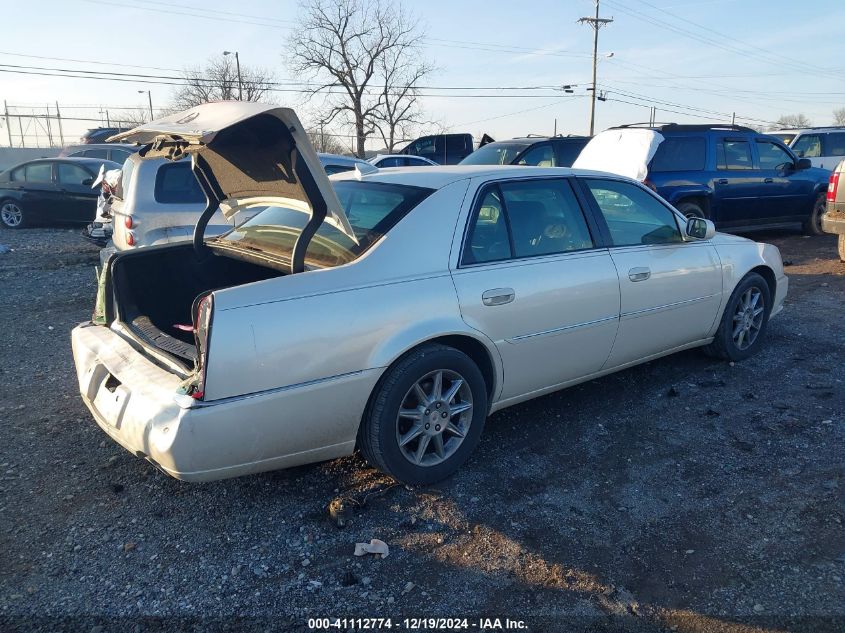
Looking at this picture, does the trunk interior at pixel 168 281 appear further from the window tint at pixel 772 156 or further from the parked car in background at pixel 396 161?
the parked car in background at pixel 396 161

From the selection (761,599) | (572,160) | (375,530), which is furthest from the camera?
(572,160)

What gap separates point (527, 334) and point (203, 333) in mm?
1759

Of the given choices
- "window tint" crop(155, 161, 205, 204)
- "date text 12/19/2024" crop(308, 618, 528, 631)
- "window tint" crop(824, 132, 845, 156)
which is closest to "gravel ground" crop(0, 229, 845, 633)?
"date text 12/19/2024" crop(308, 618, 528, 631)

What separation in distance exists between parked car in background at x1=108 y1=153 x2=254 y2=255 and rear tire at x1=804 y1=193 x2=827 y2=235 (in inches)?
374

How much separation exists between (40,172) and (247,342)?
13.1 m

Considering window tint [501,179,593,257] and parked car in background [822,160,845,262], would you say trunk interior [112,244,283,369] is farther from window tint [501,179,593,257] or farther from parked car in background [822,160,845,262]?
parked car in background [822,160,845,262]

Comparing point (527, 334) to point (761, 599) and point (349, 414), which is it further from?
point (761, 599)

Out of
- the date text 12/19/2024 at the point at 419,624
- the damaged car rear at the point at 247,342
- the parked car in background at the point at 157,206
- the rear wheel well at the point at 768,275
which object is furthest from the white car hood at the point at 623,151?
the date text 12/19/2024 at the point at 419,624

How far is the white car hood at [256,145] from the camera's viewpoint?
2965 millimetres

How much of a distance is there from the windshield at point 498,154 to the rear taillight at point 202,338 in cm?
916

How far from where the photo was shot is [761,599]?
271 cm

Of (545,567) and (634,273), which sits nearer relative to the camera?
(545,567)

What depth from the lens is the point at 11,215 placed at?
45.5 feet

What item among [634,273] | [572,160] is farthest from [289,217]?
[572,160]
